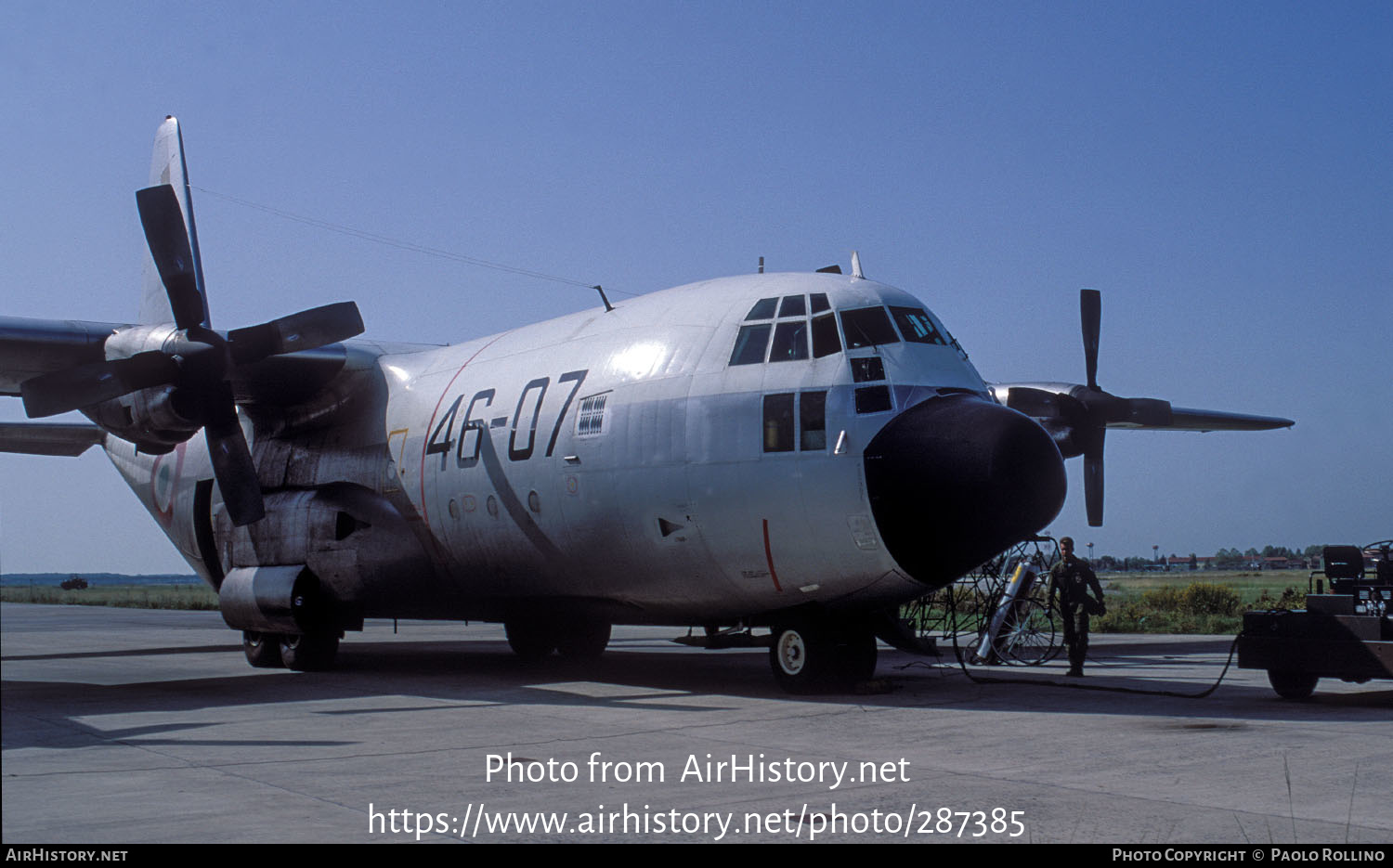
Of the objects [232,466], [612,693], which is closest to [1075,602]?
[612,693]

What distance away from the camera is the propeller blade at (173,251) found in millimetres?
14609

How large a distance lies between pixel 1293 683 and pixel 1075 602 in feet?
10.6

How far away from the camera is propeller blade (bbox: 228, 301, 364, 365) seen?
48.2 ft

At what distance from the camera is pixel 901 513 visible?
10.4 m

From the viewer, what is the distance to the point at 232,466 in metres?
14.9

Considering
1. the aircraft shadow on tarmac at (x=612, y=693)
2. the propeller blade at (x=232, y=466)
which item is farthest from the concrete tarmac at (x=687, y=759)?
the propeller blade at (x=232, y=466)

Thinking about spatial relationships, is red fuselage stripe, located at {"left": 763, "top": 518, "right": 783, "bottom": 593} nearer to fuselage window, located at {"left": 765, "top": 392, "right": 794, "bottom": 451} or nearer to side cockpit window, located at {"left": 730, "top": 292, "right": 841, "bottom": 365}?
fuselage window, located at {"left": 765, "top": 392, "right": 794, "bottom": 451}

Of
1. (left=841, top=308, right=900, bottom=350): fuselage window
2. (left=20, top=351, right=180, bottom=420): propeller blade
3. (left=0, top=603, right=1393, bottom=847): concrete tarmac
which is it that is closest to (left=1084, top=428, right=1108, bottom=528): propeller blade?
(left=0, top=603, right=1393, bottom=847): concrete tarmac

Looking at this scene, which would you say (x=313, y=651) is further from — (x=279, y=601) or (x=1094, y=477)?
(x=1094, y=477)

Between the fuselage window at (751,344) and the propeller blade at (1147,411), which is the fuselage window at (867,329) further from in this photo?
the propeller blade at (1147,411)

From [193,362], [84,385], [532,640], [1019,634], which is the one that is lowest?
[1019,634]

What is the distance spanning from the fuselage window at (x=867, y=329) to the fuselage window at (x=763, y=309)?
2.52 feet

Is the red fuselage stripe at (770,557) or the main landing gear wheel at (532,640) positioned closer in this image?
the red fuselage stripe at (770,557)

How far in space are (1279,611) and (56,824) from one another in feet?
33.3
